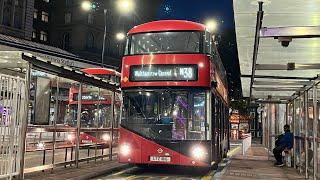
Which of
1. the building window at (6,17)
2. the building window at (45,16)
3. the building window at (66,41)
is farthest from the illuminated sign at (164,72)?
the building window at (45,16)

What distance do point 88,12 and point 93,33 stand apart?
322cm

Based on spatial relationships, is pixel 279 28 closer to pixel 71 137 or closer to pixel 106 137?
pixel 71 137

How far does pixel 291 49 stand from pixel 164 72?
12.0 feet

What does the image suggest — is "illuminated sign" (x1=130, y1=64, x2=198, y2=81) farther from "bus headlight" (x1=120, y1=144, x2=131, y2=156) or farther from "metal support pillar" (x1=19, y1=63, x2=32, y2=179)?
"metal support pillar" (x1=19, y1=63, x2=32, y2=179)

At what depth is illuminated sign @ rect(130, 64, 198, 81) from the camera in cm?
1284

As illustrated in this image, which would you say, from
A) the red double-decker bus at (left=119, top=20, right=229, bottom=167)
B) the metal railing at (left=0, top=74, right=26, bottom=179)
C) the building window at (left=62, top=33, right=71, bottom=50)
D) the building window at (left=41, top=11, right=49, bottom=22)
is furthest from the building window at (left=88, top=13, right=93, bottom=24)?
the metal railing at (left=0, top=74, right=26, bottom=179)

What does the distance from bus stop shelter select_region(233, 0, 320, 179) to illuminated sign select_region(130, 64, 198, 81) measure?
1.50 meters

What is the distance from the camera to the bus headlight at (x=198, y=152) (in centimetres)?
1279

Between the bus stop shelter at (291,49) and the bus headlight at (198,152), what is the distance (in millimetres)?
2627

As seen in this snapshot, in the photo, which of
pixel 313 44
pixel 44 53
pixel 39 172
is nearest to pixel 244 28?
pixel 313 44

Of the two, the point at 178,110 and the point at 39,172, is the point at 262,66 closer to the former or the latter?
the point at 178,110

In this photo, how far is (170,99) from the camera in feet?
43.2

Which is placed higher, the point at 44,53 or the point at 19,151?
the point at 44,53

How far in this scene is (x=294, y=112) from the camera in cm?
1600
